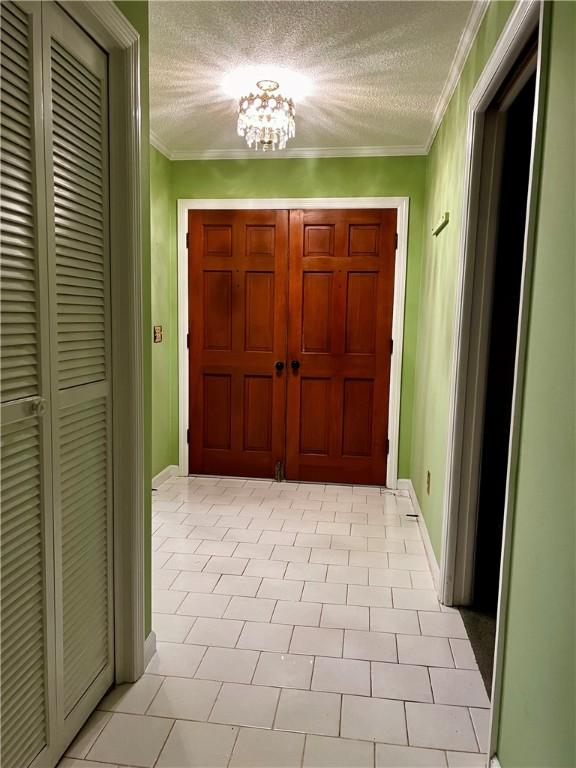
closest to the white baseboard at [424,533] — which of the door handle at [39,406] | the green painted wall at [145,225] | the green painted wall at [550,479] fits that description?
the green painted wall at [550,479]

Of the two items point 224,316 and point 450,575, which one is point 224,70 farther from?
point 450,575

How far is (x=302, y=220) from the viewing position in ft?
13.4

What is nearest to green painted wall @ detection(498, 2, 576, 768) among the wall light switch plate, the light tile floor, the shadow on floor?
the light tile floor

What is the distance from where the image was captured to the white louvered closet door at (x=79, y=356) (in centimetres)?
144

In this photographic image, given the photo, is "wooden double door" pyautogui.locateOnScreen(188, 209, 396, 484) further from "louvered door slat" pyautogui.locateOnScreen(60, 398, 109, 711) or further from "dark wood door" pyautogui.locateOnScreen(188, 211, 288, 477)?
"louvered door slat" pyautogui.locateOnScreen(60, 398, 109, 711)

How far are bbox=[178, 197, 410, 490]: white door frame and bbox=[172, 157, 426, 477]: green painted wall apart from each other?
0.04 m

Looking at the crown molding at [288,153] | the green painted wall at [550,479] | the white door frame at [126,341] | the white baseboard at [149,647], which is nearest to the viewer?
the green painted wall at [550,479]

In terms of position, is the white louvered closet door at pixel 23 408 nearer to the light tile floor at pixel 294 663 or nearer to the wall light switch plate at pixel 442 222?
the light tile floor at pixel 294 663

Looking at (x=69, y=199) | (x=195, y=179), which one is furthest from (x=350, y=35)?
(x=195, y=179)

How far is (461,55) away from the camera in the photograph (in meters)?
2.46

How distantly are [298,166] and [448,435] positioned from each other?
2513mm

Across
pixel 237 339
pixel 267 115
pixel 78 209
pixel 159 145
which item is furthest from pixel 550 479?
pixel 159 145

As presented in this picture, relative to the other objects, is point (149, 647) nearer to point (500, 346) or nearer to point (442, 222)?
point (500, 346)

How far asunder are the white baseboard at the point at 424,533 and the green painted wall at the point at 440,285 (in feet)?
0.20
